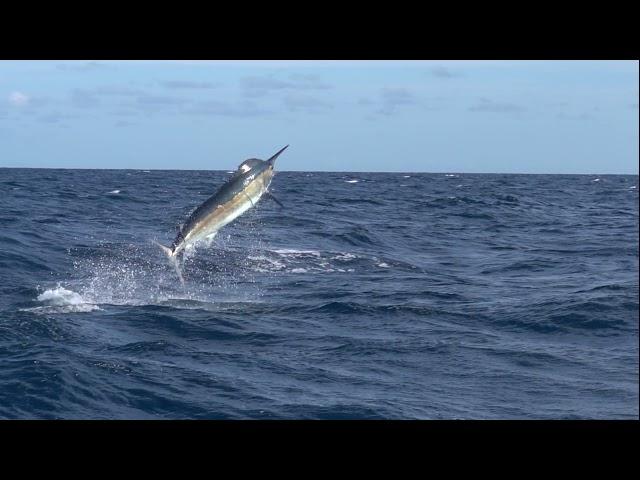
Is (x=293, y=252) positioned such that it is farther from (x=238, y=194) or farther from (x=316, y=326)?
(x=238, y=194)

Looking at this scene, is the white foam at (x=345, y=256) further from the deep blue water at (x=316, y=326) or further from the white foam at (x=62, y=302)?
the white foam at (x=62, y=302)

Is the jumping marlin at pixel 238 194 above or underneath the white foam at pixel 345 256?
above

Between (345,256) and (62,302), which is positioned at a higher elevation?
(345,256)

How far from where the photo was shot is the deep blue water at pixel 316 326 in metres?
12.4

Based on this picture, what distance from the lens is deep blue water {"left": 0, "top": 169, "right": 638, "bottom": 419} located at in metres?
12.4

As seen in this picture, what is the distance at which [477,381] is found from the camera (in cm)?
1374

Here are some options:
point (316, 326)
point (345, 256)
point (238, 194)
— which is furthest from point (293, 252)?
point (238, 194)

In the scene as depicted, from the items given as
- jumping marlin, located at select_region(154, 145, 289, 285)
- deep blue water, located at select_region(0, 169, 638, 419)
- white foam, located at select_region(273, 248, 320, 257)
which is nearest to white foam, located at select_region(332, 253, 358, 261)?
deep blue water, located at select_region(0, 169, 638, 419)

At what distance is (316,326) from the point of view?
735 inches

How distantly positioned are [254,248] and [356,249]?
183 inches

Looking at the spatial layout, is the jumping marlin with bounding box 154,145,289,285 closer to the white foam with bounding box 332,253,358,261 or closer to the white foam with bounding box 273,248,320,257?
the white foam with bounding box 332,253,358,261

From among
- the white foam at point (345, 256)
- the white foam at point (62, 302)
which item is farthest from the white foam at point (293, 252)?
the white foam at point (62, 302)

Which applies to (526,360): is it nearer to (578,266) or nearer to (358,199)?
(578,266)
